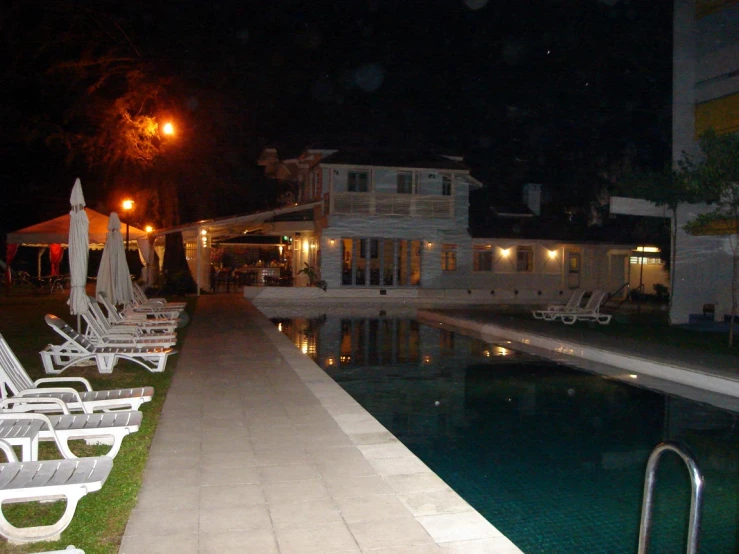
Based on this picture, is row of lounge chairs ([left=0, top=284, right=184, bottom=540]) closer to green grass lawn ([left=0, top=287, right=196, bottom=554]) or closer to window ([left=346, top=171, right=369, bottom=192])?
green grass lawn ([left=0, top=287, right=196, bottom=554])

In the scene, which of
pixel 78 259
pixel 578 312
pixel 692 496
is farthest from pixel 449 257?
pixel 692 496

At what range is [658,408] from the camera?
868 centimetres

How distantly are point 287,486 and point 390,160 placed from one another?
25038mm

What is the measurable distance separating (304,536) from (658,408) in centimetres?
625

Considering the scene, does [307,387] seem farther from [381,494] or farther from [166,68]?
[166,68]

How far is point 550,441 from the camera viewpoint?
23.7 feet

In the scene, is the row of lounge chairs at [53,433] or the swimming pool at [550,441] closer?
the row of lounge chairs at [53,433]

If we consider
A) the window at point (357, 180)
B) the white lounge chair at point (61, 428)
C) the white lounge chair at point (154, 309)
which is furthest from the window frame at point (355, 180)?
the white lounge chair at point (61, 428)

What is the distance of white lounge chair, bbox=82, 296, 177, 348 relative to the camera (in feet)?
32.8

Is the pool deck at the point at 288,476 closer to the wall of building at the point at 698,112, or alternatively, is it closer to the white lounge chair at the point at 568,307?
the white lounge chair at the point at 568,307

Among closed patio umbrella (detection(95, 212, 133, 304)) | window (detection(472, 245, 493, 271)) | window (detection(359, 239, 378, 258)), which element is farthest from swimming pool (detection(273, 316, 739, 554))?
window (detection(472, 245, 493, 271))

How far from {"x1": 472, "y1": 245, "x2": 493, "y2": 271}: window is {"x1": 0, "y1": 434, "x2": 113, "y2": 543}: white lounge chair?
1113 inches

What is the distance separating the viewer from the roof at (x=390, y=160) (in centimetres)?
2822

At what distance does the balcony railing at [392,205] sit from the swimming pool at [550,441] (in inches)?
640
